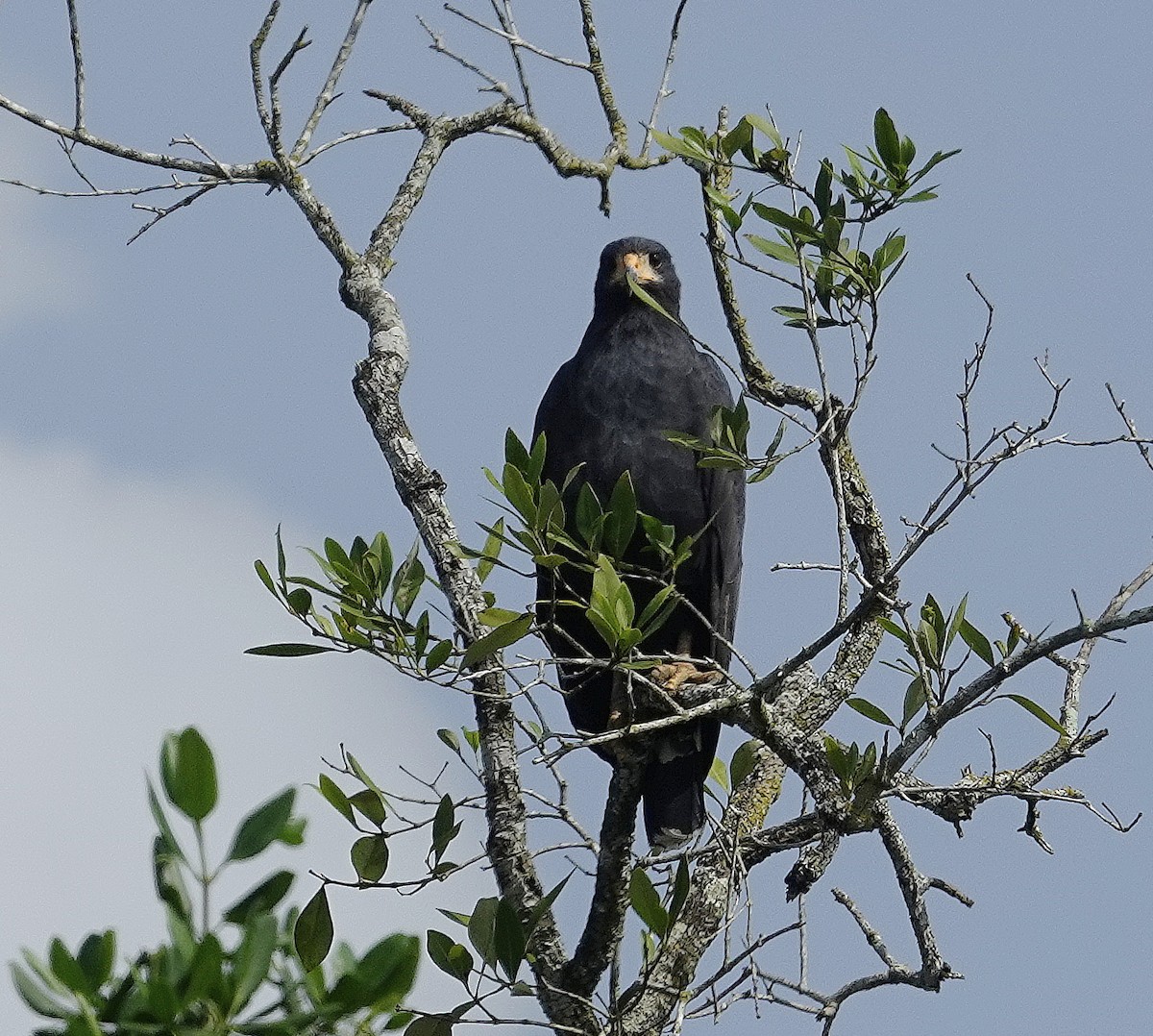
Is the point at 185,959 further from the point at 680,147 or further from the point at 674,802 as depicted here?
the point at 674,802

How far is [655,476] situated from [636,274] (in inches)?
39.9

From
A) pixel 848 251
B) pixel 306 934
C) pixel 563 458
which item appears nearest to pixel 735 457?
pixel 848 251

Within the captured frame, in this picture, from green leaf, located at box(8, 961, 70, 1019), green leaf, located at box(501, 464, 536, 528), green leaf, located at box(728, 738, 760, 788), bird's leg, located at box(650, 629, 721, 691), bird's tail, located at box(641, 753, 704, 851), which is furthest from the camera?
bird's tail, located at box(641, 753, 704, 851)

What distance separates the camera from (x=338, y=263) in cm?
437

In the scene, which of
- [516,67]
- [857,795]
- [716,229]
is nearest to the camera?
[857,795]

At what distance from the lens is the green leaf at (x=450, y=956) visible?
3.47m

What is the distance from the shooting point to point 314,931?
3053mm

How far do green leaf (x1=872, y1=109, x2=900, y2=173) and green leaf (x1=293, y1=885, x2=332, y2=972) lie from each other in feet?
6.18

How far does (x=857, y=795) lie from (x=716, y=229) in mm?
1626

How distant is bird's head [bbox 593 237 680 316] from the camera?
545 centimetres

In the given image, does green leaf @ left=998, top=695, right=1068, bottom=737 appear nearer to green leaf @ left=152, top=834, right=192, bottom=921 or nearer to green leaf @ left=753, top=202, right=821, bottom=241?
green leaf @ left=753, top=202, right=821, bottom=241

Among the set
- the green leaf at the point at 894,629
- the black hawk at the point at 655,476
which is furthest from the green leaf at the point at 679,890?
the black hawk at the point at 655,476

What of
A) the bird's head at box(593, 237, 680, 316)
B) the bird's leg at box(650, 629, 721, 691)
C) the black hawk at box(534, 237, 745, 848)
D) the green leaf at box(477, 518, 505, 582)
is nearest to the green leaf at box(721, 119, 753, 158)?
the green leaf at box(477, 518, 505, 582)

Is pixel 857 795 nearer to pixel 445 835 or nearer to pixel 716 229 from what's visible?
pixel 445 835
